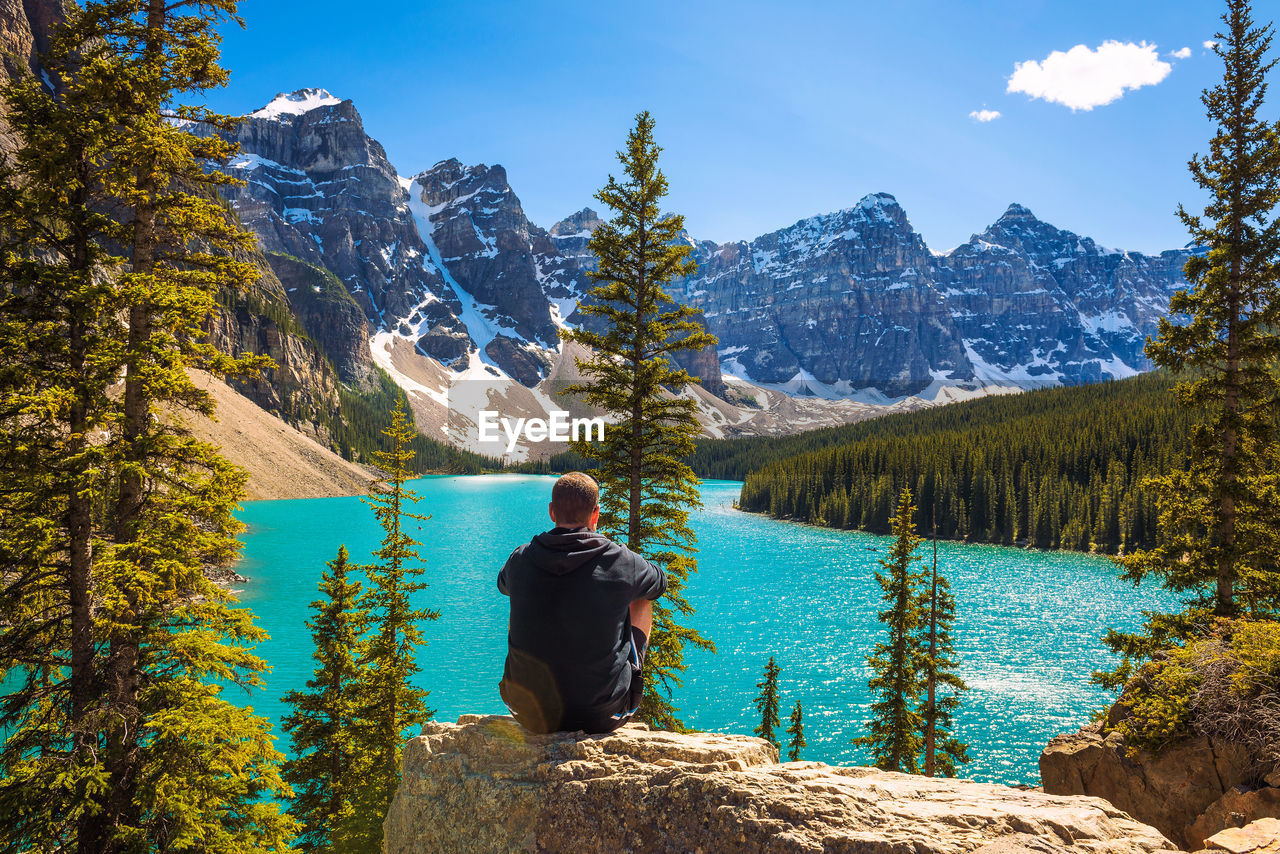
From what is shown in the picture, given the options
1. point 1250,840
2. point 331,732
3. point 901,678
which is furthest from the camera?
point 901,678

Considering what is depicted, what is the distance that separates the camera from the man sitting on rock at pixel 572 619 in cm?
446

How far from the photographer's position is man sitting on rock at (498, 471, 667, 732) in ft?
14.6

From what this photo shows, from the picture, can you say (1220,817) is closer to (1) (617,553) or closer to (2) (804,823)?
(2) (804,823)

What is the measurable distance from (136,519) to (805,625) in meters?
44.0

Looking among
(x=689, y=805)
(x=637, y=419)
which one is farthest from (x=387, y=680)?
(x=689, y=805)

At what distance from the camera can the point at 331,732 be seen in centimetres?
1673

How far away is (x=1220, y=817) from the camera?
8680 mm

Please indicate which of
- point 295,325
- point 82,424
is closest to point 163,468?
point 82,424

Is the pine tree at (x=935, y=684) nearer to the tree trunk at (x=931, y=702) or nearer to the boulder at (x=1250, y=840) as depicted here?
the tree trunk at (x=931, y=702)

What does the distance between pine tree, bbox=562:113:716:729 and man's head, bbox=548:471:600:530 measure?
9691 millimetres

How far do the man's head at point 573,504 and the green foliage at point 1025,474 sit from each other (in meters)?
72.4

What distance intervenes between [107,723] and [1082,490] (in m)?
102

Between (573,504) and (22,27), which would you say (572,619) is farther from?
(22,27)

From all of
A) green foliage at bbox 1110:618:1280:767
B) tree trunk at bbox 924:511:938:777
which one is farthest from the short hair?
tree trunk at bbox 924:511:938:777
